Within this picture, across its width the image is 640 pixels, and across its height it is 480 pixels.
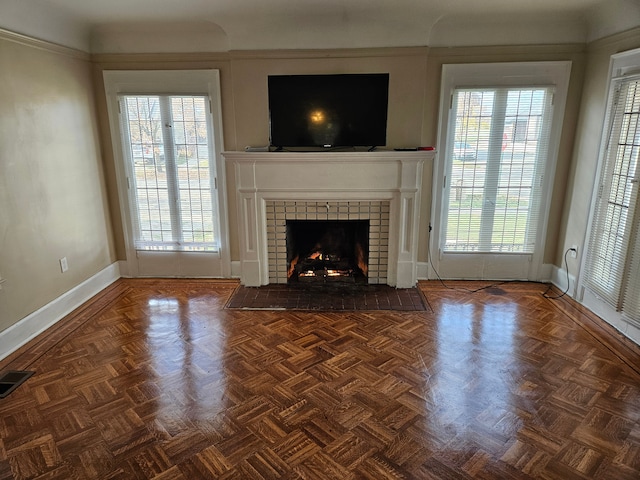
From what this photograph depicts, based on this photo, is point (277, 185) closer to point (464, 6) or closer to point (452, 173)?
point (452, 173)

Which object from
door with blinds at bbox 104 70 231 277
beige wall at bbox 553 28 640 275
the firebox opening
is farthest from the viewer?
the firebox opening

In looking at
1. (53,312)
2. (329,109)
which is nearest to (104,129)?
(53,312)

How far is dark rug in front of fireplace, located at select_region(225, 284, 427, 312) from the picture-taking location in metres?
3.71

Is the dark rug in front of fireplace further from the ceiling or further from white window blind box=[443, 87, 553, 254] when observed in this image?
the ceiling

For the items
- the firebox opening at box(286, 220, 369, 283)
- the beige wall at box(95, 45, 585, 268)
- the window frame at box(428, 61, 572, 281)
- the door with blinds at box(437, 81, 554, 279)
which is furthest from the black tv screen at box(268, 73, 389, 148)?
the firebox opening at box(286, 220, 369, 283)

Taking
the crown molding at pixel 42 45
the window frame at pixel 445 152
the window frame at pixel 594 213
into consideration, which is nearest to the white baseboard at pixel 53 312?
the crown molding at pixel 42 45

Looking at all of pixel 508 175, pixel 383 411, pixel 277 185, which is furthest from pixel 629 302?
pixel 277 185

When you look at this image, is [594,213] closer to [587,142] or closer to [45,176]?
[587,142]

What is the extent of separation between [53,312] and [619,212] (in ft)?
15.1

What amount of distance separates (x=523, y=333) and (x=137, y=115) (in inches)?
155

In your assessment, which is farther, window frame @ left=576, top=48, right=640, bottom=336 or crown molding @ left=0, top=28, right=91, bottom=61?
window frame @ left=576, top=48, right=640, bottom=336

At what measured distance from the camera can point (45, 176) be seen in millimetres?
3332

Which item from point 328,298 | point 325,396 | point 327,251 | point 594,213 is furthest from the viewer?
point 327,251

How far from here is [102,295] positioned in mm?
3998
